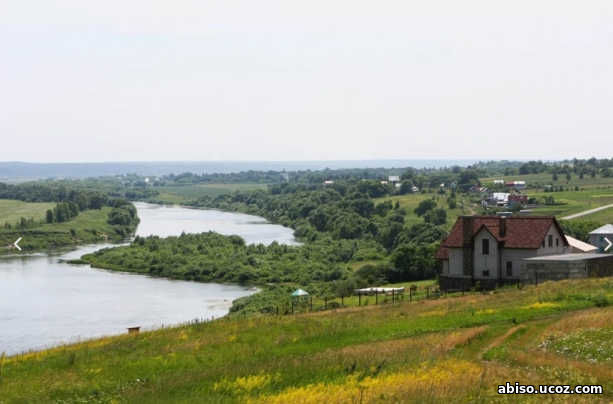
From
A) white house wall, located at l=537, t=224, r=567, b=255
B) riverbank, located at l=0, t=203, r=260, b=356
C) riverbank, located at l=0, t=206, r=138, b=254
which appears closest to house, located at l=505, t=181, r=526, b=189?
riverbank, located at l=0, t=206, r=138, b=254

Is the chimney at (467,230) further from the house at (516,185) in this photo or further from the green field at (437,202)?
the house at (516,185)

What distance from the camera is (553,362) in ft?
62.7

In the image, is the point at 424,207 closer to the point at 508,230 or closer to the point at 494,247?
the point at 508,230

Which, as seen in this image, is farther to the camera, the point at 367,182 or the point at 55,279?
the point at 367,182

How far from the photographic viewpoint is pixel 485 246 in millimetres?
48312

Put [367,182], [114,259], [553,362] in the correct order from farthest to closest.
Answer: [367,182] → [114,259] → [553,362]

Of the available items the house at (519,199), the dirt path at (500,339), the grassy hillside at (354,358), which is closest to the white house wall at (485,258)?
the grassy hillside at (354,358)

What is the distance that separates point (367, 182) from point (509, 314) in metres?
166

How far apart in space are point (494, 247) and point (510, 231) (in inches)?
61.0

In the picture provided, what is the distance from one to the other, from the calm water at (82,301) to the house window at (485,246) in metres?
20.3

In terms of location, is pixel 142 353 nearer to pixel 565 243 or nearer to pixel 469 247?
pixel 469 247

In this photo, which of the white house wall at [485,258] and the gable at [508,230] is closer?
the gable at [508,230]

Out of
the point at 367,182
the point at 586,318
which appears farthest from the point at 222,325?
the point at 367,182

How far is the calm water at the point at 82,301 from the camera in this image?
56.5m
